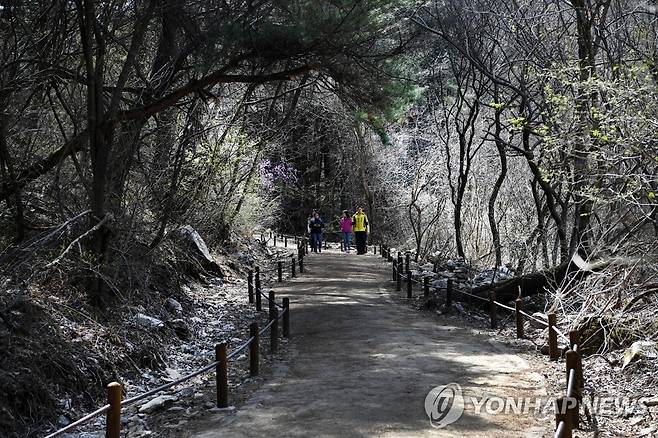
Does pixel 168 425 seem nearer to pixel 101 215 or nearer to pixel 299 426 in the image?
pixel 299 426

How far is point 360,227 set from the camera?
30.6 m

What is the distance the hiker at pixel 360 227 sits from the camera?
2966 cm

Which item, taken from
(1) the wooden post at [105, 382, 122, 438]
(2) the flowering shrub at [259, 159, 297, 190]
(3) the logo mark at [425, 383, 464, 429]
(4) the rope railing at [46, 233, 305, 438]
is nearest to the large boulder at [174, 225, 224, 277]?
(4) the rope railing at [46, 233, 305, 438]

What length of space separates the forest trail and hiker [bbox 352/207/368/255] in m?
12.9

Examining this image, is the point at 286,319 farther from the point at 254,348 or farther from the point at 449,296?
the point at 449,296

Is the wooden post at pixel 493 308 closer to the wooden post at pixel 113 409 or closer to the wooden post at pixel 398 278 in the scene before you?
the wooden post at pixel 398 278

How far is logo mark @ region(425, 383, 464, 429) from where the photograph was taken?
740 cm

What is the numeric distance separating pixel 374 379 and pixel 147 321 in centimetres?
443

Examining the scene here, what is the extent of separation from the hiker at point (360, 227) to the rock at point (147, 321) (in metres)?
17.9

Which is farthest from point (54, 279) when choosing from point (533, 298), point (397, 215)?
point (397, 215)

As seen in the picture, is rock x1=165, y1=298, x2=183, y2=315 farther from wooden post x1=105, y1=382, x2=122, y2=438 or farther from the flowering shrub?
the flowering shrub

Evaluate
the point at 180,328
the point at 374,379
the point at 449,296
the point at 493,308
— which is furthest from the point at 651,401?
the point at 449,296

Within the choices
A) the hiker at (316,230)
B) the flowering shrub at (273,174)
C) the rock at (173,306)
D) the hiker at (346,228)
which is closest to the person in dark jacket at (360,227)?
the hiker at (346,228)

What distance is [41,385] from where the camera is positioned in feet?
26.1
